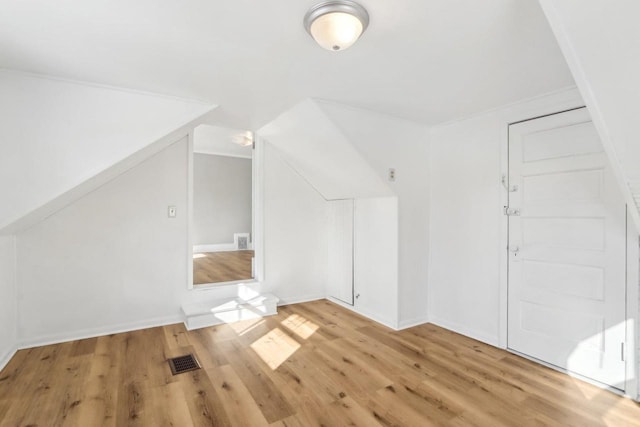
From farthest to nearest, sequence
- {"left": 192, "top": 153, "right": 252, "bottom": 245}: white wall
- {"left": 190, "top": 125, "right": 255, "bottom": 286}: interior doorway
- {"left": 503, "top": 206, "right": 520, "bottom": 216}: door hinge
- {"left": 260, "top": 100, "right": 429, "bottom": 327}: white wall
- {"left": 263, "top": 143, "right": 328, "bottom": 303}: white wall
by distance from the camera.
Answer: {"left": 192, "top": 153, "right": 252, "bottom": 245}: white wall, {"left": 190, "top": 125, "right": 255, "bottom": 286}: interior doorway, {"left": 263, "top": 143, "right": 328, "bottom": 303}: white wall, {"left": 260, "top": 100, "right": 429, "bottom": 327}: white wall, {"left": 503, "top": 206, "right": 520, "bottom": 216}: door hinge

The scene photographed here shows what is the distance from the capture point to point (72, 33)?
168cm

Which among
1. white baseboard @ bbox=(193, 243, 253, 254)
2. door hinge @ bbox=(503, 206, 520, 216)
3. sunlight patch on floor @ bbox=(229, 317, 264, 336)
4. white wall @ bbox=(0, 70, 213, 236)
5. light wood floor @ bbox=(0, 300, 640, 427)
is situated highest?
white wall @ bbox=(0, 70, 213, 236)

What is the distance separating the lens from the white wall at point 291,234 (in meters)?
3.93

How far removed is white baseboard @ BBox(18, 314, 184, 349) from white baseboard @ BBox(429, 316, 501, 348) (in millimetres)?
2725

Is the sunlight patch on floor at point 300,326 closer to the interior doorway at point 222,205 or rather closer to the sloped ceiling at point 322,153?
the interior doorway at point 222,205

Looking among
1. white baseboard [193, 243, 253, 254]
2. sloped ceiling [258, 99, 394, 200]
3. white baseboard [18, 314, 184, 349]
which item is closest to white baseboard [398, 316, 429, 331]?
sloped ceiling [258, 99, 394, 200]

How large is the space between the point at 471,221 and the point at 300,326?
6.57 feet

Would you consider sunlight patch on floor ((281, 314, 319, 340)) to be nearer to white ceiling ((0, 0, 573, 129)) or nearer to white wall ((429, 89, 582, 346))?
white wall ((429, 89, 582, 346))

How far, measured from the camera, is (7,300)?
2471 millimetres

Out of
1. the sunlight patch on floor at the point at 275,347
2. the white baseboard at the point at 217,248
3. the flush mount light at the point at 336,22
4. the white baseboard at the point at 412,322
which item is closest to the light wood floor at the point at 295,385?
the sunlight patch on floor at the point at 275,347

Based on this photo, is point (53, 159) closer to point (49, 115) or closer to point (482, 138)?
point (49, 115)

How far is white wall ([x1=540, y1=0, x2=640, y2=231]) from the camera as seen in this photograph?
106 centimetres

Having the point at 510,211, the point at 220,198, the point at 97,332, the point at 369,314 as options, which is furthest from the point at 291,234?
the point at 510,211

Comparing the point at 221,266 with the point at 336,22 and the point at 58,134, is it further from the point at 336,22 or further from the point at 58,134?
the point at 336,22
